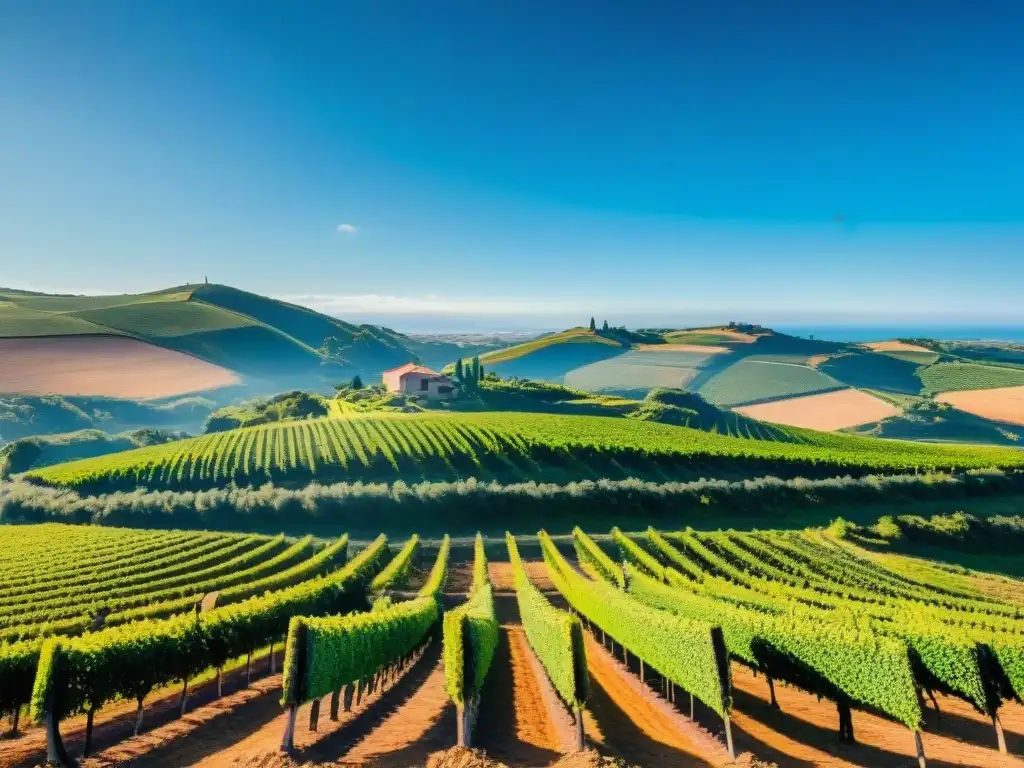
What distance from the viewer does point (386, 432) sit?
7250 centimetres

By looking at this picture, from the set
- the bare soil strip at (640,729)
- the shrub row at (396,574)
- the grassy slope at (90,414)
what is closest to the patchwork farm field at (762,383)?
the shrub row at (396,574)

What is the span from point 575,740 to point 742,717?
7.07 m

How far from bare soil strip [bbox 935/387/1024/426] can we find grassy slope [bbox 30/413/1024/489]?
47920 millimetres

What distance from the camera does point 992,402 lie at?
124 meters

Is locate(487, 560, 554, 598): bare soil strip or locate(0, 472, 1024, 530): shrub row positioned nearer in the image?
locate(487, 560, 554, 598): bare soil strip

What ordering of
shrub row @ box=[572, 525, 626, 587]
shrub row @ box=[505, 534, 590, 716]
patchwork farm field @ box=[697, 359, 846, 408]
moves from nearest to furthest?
1. shrub row @ box=[505, 534, 590, 716]
2. shrub row @ box=[572, 525, 626, 587]
3. patchwork farm field @ box=[697, 359, 846, 408]

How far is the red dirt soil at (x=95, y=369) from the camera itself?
118 m

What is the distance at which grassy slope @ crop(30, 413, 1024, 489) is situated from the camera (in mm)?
60781

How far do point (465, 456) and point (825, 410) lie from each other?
305 ft

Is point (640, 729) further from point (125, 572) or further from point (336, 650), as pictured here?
point (125, 572)

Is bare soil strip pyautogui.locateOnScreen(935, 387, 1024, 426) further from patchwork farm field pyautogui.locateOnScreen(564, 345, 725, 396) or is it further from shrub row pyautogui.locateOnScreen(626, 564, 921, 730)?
shrub row pyautogui.locateOnScreen(626, 564, 921, 730)

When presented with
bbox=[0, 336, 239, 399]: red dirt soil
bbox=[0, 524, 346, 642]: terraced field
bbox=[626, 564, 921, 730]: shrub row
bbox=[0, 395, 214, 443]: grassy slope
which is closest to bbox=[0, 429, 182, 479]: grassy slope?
bbox=[0, 395, 214, 443]: grassy slope

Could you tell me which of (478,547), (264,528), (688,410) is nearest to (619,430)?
(688,410)

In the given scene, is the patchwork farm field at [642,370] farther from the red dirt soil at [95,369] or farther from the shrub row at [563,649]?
the shrub row at [563,649]
